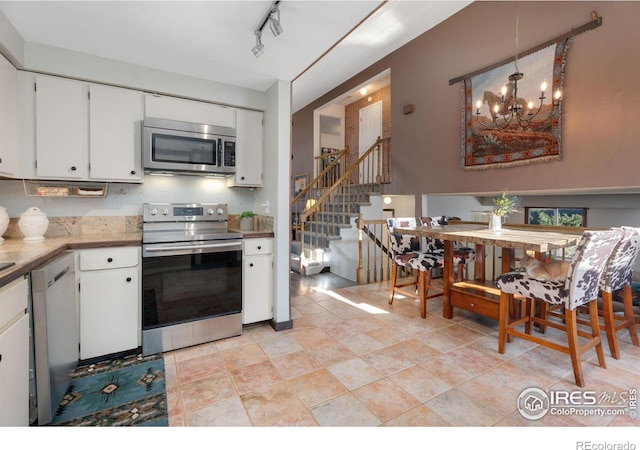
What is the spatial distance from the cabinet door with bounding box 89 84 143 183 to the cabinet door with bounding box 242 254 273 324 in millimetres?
1210

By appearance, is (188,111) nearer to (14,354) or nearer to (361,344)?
(14,354)

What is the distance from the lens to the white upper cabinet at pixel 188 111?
257 centimetres

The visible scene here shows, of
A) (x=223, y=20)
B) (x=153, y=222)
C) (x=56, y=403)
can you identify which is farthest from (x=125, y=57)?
(x=56, y=403)

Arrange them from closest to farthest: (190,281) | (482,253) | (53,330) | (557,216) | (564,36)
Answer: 1. (53,330)
2. (190,281)
3. (564,36)
4. (482,253)
5. (557,216)

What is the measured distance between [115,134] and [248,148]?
109 centimetres

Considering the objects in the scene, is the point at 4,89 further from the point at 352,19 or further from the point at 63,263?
the point at 352,19

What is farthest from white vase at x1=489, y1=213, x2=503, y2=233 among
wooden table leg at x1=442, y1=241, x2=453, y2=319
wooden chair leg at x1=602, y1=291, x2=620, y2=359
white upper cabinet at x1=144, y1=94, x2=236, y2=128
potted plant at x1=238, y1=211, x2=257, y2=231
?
white upper cabinet at x1=144, y1=94, x2=236, y2=128

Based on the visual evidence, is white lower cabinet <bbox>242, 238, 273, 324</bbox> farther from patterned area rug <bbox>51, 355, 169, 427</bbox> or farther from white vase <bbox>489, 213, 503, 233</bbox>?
white vase <bbox>489, 213, 503, 233</bbox>

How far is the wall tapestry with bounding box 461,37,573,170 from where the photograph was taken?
11.0 feet

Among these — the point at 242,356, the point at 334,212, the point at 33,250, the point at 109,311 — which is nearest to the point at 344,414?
the point at 242,356

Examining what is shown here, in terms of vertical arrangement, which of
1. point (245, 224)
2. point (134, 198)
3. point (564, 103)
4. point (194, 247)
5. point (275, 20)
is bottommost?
point (194, 247)

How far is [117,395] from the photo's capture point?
6.08 ft

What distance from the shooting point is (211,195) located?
3.13 metres

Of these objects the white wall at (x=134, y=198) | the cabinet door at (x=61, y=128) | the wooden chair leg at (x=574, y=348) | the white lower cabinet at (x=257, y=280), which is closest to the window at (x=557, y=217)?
the wooden chair leg at (x=574, y=348)
